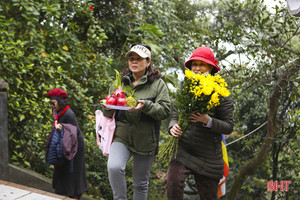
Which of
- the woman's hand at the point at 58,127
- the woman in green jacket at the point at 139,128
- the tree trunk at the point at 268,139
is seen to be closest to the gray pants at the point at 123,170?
the woman in green jacket at the point at 139,128

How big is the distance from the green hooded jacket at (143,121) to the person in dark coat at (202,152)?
27cm

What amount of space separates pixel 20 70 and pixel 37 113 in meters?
0.68

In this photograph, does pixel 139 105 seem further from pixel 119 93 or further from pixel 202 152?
pixel 202 152

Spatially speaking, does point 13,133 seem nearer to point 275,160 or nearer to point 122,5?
point 122,5

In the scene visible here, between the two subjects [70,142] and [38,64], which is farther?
[38,64]

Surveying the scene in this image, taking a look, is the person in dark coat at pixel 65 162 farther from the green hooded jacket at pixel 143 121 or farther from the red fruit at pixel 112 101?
the red fruit at pixel 112 101

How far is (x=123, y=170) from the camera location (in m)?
3.62

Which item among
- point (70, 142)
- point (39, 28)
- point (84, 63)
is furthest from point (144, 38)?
point (70, 142)

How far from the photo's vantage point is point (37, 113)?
220 inches

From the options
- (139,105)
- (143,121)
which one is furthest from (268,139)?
(139,105)

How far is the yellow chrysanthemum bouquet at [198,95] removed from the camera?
3.17 metres

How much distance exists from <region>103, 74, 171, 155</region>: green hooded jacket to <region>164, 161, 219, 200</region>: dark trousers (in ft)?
1.12

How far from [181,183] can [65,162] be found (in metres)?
2.03

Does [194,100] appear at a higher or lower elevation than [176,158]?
higher
